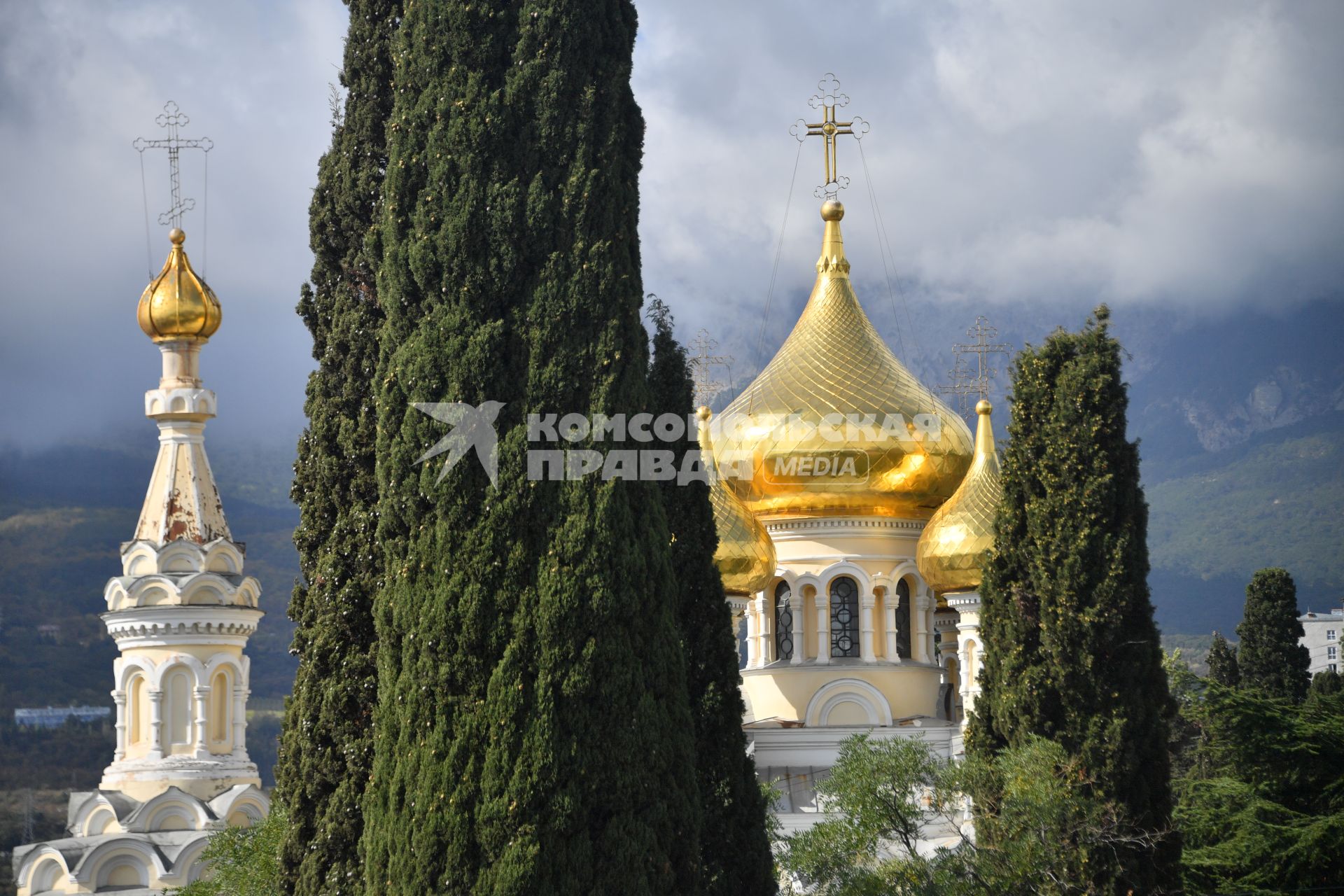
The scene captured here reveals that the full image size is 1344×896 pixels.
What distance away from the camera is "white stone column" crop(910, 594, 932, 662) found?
3052 centimetres

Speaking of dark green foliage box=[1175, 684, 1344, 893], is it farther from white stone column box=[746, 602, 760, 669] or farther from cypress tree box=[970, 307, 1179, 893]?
white stone column box=[746, 602, 760, 669]

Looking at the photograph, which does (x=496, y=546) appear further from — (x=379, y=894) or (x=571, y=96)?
(x=571, y=96)

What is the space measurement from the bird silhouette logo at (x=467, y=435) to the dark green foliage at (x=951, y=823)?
5308 mm

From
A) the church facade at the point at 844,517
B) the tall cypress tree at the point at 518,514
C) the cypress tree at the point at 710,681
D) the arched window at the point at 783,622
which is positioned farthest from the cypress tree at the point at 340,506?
the arched window at the point at 783,622

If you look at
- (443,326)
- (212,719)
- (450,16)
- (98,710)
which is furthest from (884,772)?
(98,710)

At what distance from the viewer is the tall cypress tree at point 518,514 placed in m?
11.0

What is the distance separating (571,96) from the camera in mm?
12117

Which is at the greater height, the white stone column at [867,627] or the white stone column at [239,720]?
the white stone column at [867,627]

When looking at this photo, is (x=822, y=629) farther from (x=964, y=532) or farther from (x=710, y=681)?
(x=710, y=681)

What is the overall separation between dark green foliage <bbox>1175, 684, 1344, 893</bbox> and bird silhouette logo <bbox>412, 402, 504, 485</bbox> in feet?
40.1

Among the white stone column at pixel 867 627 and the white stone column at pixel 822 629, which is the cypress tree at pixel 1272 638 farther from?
the white stone column at pixel 822 629

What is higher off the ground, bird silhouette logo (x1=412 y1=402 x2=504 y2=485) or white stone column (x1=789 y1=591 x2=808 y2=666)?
bird silhouette logo (x1=412 y1=402 x2=504 y2=485)

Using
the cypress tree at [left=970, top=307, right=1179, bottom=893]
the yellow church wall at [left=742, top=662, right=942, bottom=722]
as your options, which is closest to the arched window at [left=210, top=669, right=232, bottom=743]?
the yellow church wall at [left=742, top=662, right=942, bottom=722]

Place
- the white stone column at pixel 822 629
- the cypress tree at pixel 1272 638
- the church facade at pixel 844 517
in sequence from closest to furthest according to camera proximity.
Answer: the church facade at pixel 844 517
the white stone column at pixel 822 629
the cypress tree at pixel 1272 638
